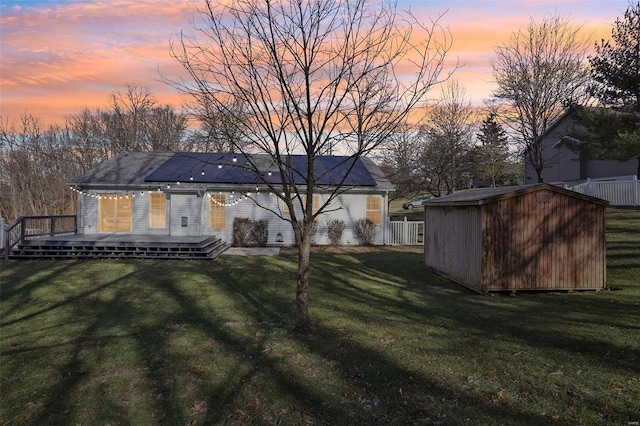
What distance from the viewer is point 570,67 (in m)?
21.9

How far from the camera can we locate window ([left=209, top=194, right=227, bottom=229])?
1933 cm

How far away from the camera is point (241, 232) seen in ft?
62.0

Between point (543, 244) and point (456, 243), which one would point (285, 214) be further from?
point (543, 244)

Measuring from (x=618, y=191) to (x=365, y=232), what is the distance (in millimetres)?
12348

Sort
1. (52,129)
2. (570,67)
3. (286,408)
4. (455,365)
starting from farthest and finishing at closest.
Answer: (52,129), (570,67), (455,365), (286,408)

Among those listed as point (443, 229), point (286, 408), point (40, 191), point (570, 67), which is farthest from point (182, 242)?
point (40, 191)

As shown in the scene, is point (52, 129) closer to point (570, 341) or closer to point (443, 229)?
point (443, 229)

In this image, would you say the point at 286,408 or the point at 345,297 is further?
the point at 345,297

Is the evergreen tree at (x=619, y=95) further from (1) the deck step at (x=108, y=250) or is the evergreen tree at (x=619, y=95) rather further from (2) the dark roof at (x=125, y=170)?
(2) the dark roof at (x=125, y=170)

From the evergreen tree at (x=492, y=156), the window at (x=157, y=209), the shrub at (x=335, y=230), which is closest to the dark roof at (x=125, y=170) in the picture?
the window at (x=157, y=209)

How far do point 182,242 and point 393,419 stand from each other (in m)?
12.5

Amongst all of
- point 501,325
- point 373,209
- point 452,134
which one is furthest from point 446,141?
point 501,325

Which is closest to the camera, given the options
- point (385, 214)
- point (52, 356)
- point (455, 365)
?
point (455, 365)

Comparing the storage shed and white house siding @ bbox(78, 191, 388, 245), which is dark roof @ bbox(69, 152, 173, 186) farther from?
the storage shed
